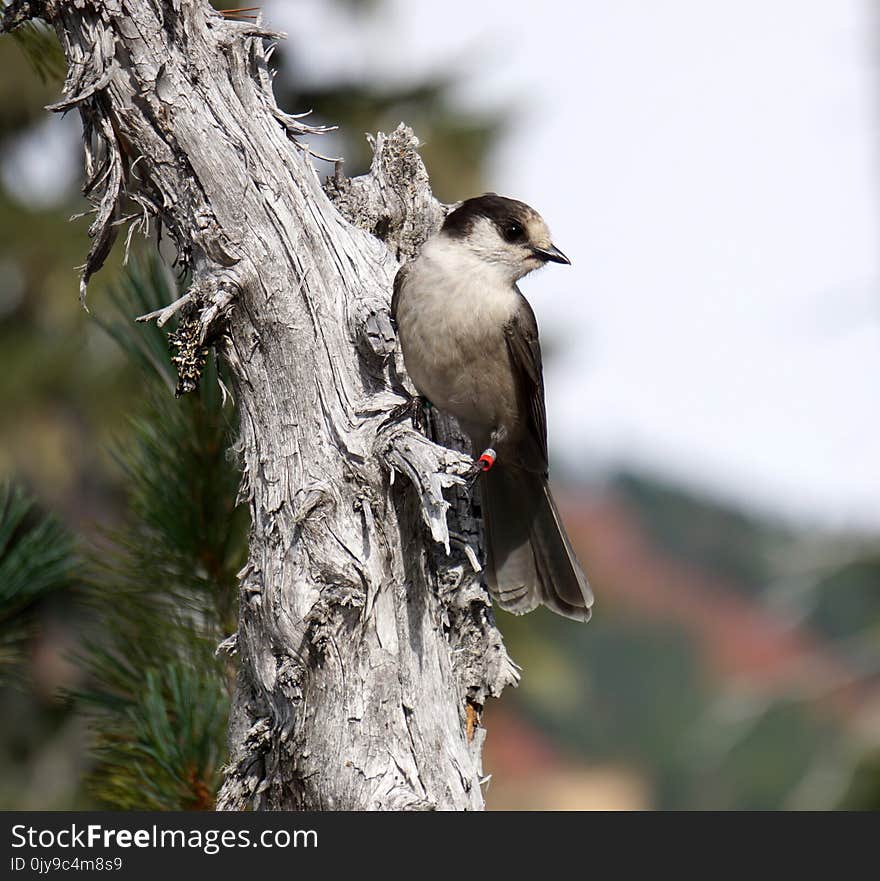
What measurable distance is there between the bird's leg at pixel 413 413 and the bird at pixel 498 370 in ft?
0.12

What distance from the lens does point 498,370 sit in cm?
405

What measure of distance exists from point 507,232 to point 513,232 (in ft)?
0.07

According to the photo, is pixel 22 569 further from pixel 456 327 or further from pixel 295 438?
pixel 456 327

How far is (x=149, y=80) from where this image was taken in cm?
297

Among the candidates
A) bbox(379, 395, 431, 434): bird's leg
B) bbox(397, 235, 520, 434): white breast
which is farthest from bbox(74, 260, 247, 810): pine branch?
bbox(397, 235, 520, 434): white breast

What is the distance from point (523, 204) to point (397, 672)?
1.95 metres

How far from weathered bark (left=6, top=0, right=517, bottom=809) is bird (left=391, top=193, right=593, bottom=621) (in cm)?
50

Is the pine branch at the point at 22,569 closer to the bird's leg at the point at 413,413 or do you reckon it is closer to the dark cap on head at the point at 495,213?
the bird's leg at the point at 413,413

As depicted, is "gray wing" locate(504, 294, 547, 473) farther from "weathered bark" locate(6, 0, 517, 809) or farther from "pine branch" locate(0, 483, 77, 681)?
"pine branch" locate(0, 483, 77, 681)

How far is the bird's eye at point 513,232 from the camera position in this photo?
4.09 metres

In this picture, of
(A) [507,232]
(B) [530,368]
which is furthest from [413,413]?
(A) [507,232]

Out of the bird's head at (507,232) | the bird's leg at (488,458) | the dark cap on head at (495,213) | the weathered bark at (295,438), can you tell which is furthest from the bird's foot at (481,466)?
the dark cap on head at (495,213)

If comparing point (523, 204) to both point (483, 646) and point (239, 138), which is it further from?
point (483, 646)

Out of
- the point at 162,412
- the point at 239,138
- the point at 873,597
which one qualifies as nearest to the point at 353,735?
the point at 162,412
